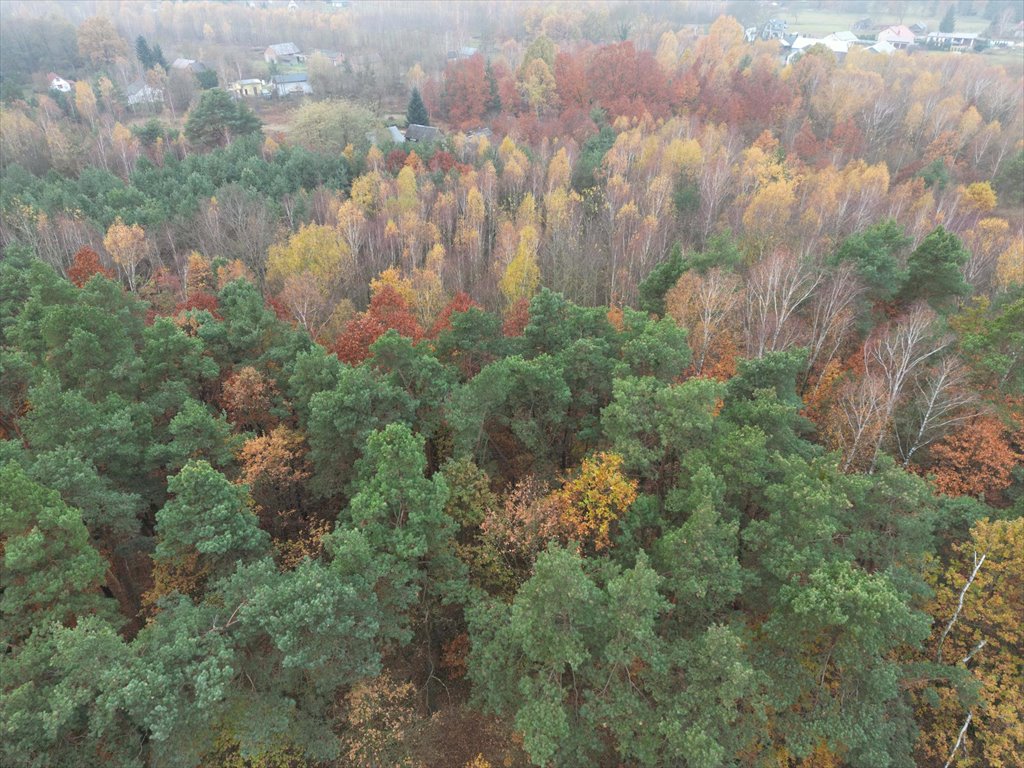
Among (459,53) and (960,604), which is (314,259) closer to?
(960,604)

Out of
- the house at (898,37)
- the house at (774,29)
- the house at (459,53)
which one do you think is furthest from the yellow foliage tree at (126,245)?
the house at (898,37)

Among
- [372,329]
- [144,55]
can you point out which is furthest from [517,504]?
[144,55]

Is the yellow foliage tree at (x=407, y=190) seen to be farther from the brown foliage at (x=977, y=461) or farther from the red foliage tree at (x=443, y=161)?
the brown foliage at (x=977, y=461)

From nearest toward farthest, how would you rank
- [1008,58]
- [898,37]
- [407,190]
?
[407,190] → [1008,58] → [898,37]

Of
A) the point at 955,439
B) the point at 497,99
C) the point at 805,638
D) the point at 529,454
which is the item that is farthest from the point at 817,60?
the point at 805,638

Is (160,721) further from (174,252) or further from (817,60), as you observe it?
(817,60)

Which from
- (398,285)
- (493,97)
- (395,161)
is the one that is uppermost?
(493,97)
